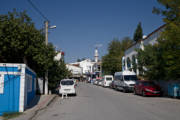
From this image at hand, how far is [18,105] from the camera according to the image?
38.2 ft

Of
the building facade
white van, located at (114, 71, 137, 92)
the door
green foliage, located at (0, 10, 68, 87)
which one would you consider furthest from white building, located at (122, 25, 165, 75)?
the door

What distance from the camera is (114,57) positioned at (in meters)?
62.9

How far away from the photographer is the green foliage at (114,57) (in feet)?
193

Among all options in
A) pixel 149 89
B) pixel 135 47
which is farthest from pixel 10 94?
pixel 135 47

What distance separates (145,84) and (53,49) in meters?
9.97

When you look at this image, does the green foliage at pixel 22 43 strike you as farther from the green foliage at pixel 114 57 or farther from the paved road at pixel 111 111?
the green foliage at pixel 114 57

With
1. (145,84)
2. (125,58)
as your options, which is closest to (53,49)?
(145,84)

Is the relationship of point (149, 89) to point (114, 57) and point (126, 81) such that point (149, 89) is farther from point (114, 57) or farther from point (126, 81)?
point (114, 57)

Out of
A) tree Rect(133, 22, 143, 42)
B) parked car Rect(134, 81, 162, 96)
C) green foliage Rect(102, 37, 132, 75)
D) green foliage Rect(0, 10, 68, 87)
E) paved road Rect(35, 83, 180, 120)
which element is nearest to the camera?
paved road Rect(35, 83, 180, 120)

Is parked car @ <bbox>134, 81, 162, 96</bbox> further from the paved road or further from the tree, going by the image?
the tree

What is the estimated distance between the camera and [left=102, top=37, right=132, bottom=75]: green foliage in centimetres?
5869

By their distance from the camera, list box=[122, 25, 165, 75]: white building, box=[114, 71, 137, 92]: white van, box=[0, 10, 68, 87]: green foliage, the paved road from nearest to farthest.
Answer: the paved road → box=[0, 10, 68, 87]: green foliage → box=[114, 71, 137, 92]: white van → box=[122, 25, 165, 75]: white building

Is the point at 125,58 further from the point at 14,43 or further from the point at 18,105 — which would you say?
the point at 18,105

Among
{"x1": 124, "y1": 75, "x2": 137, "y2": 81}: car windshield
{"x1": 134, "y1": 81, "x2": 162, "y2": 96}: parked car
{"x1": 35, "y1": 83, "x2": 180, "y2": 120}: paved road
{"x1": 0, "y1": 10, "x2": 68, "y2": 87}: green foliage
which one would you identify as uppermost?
{"x1": 0, "y1": 10, "x2": 68, "y2": 87}: green foliage
